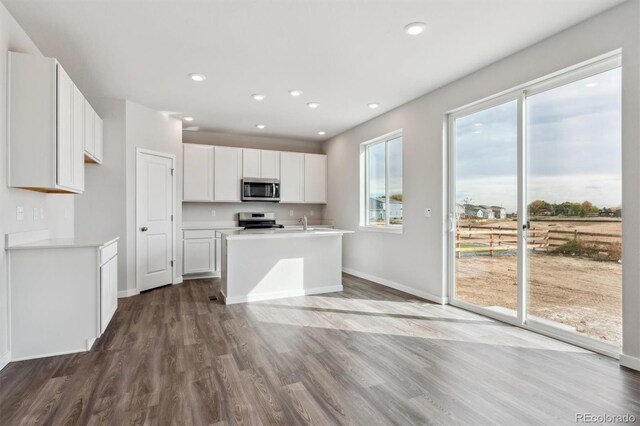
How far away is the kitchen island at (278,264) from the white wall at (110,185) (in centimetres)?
140

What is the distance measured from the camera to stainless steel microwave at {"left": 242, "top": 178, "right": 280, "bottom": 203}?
621 cm

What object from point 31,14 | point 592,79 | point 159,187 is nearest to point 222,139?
point 159,187

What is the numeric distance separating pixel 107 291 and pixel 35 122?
153 cm

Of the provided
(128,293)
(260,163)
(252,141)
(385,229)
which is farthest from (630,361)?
(252,141)

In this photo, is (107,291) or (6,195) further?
(107,291)

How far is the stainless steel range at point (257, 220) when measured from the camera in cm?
645

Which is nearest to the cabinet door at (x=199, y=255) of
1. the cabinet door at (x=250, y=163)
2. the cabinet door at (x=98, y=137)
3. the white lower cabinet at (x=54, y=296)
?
the cabinet door at (x=250, y=163)

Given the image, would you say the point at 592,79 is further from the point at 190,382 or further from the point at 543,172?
the point at 190,382

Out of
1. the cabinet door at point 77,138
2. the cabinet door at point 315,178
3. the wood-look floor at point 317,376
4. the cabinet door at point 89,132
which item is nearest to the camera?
the wood-look floor at point 317,376

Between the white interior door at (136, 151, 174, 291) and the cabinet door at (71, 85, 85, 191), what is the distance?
4.22 ft

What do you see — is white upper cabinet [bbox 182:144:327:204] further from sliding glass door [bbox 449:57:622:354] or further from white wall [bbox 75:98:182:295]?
Result: sliding glass door [bbox 449:57:622:354]

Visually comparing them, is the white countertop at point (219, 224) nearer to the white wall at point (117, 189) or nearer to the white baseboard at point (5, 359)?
the white wall at point (117, 189)

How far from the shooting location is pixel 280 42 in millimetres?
3006

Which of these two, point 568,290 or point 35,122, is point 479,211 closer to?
point 568,290
